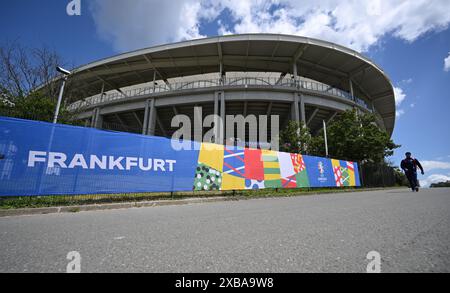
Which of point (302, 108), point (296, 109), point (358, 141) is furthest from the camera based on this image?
point (302, 108)

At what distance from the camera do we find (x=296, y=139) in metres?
16.8

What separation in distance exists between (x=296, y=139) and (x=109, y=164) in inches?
576

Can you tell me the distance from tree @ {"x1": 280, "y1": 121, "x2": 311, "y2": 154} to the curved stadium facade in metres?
2.45

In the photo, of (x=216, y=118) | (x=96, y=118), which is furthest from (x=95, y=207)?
(x=96, y=118)

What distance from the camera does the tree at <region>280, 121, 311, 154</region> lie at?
16859mm

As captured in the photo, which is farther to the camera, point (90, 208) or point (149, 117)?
point (149, 117)

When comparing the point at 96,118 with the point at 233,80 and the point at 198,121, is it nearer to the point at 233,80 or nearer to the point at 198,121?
the point at 198,121

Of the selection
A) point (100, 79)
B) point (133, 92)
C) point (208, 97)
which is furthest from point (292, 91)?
point (100, 79)

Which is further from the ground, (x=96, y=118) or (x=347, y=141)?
(x=96, y=118)

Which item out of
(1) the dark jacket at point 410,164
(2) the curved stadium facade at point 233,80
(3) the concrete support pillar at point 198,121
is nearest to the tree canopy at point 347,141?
(2) the curved stadium facade at point 233,80

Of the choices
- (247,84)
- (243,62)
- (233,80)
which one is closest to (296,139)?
(247,84)

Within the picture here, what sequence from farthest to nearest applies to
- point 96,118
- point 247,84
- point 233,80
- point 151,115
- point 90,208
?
1. point 96,118
2. point 233,80
3. point 151,115
4. point 247,84
5. point 90,208

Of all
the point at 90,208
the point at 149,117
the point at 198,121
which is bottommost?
the point at 90,208

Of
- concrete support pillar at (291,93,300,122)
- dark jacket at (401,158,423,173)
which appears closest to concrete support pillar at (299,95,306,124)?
concrete support pillar at (291,93,300,122)
